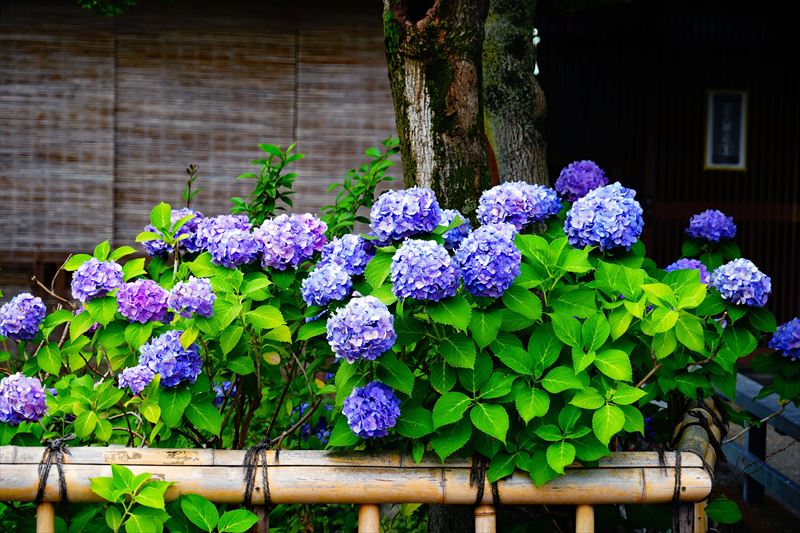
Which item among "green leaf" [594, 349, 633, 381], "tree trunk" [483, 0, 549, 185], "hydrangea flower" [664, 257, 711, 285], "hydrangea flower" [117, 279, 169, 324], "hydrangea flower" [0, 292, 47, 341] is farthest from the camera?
"tree trunk" [483, 0, 549, 185]

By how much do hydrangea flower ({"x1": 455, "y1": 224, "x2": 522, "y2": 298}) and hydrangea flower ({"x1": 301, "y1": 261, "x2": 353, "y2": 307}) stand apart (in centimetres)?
25

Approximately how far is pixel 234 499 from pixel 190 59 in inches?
222

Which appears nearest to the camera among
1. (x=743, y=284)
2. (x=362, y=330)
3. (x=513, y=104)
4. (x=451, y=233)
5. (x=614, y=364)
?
(x=362, y=330)

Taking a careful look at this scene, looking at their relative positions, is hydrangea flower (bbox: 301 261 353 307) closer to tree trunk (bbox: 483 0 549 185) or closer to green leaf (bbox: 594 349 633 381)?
green leaf (bbox: 594 349 633 381)

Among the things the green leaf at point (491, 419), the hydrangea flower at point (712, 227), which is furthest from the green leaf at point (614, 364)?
the hydrangea flower at point (712, 227)

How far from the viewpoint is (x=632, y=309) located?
5.90 ft

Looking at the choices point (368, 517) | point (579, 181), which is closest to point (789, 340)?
point (579, 181)

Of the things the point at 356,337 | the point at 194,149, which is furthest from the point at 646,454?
the point at 194,149

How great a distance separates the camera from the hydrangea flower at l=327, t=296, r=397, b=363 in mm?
1646

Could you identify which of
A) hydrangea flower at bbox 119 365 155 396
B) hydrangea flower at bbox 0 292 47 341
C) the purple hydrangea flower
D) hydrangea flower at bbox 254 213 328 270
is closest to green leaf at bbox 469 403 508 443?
hydrangea flower at bbox 254 213 328 270

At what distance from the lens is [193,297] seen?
179 centimetres

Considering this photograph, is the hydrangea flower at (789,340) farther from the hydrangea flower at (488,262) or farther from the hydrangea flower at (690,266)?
the hydrangea flower at (488,262)

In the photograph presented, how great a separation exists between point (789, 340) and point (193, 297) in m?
1.44

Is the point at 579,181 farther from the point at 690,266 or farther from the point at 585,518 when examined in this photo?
the point at 585,518
